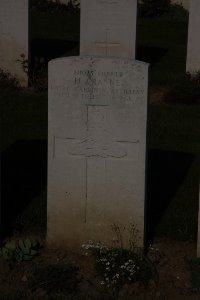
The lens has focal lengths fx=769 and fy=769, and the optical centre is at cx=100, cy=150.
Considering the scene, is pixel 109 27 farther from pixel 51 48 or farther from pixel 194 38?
pixel 51 48

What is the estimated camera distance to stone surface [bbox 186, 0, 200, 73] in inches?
495

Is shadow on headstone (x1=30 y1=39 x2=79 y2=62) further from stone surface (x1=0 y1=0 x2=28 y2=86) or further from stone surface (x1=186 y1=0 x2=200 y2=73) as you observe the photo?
stone surface (x1=186 y1=0 x2=200 y2=73)

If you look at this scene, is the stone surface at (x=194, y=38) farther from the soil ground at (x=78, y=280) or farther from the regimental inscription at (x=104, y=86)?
the soil ground at (x=78, y=280)

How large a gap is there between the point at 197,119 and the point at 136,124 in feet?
16.5

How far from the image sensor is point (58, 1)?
22594 millimetres

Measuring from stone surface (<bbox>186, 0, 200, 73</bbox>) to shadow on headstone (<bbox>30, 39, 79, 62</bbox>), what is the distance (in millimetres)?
3976

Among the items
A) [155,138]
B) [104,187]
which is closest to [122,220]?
[104,187]

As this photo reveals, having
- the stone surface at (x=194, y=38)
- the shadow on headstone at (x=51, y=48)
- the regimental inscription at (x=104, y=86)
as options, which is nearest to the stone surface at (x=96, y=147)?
the regimental inscription at (x=104, y=86)

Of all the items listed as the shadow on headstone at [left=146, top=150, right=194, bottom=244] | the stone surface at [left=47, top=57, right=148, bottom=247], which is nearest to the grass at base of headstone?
the shadow on headstone at [left=146, top=150, right=194, bottom=244]

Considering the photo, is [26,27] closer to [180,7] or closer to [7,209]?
[7,209]

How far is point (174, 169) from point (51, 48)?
29.0ft

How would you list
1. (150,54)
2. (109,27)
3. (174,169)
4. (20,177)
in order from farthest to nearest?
(150,54) → (109,27) → (174,169) → (20,177)

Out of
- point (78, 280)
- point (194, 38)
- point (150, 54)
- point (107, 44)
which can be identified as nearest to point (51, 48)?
point (150, 54)

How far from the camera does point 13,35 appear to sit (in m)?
12.5
